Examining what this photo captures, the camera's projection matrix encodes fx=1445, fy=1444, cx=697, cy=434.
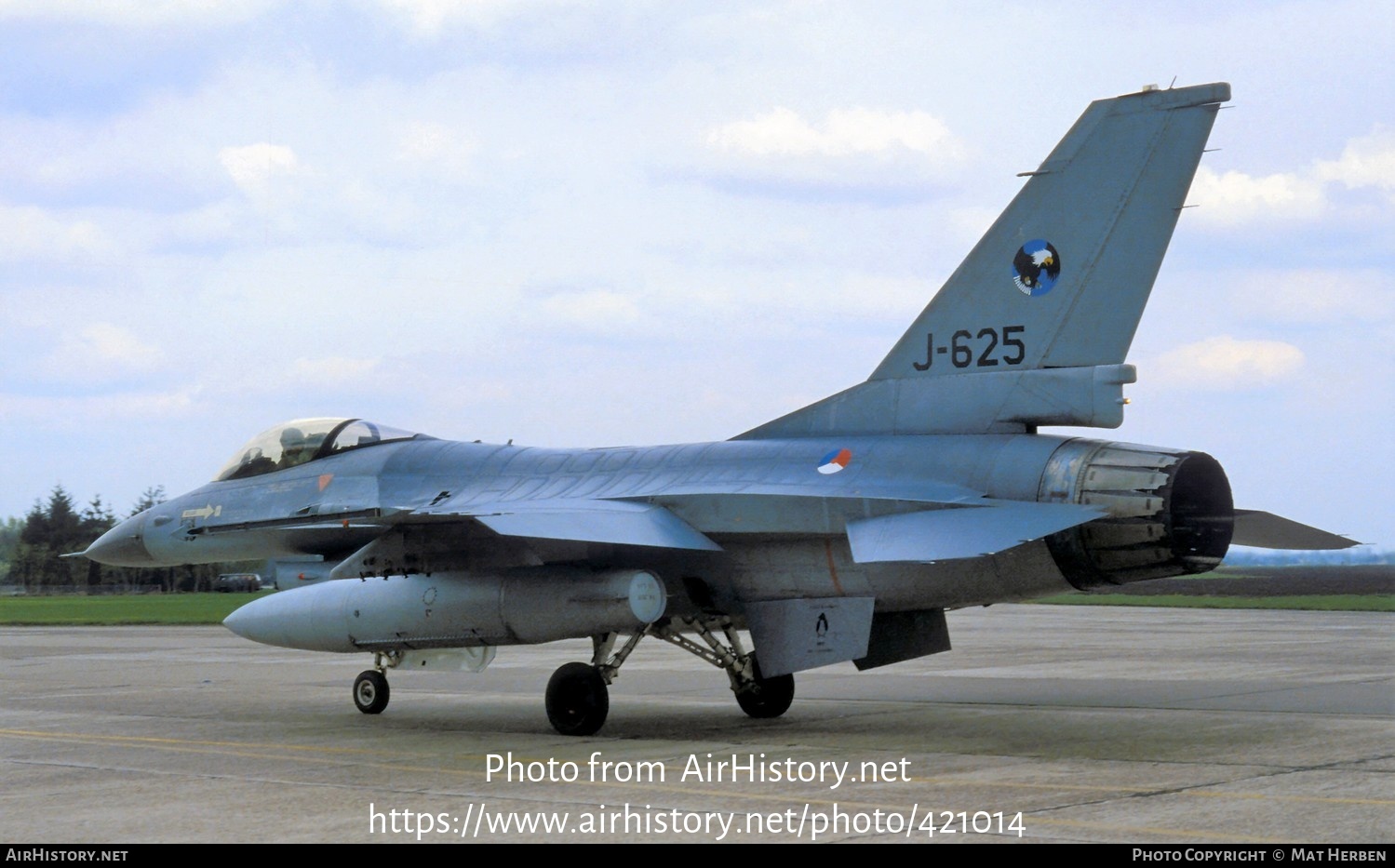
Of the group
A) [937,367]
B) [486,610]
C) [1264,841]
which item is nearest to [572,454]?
[486,610]

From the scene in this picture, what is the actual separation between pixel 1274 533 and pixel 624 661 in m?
5.44

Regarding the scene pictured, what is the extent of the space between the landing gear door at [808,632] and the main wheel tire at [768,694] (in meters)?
1.30

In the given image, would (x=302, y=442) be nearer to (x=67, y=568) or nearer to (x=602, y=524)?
(x=602, y=524)

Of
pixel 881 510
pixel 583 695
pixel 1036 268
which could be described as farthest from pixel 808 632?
pixel 1036 268

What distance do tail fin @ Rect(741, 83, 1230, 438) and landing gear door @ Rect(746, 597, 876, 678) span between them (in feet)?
4.77

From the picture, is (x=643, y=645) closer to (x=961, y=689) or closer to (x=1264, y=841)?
(x=961, y=689)

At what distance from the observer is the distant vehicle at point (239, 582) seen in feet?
200

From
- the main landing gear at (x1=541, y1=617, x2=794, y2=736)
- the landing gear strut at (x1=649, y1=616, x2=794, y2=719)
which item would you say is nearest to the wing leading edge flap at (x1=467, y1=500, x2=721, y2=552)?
the main landing gear at (x1=541, y1=617, x2=794, y2=736)

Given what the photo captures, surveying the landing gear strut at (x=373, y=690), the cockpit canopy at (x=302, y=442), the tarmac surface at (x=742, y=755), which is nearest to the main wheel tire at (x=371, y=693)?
the landing gear strut at (x=373, y=690)

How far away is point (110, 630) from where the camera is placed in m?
33.0

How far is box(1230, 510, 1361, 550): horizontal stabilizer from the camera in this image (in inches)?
452

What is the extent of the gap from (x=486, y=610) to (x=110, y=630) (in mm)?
24110

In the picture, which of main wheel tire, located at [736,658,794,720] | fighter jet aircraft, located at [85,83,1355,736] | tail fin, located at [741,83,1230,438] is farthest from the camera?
main wheel tire, located at [736,658,794,720]

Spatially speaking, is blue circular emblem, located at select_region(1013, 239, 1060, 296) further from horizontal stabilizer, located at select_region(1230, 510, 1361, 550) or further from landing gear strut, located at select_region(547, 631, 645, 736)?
landing gear strut, located at select_region(547, 631, 645, 736)
